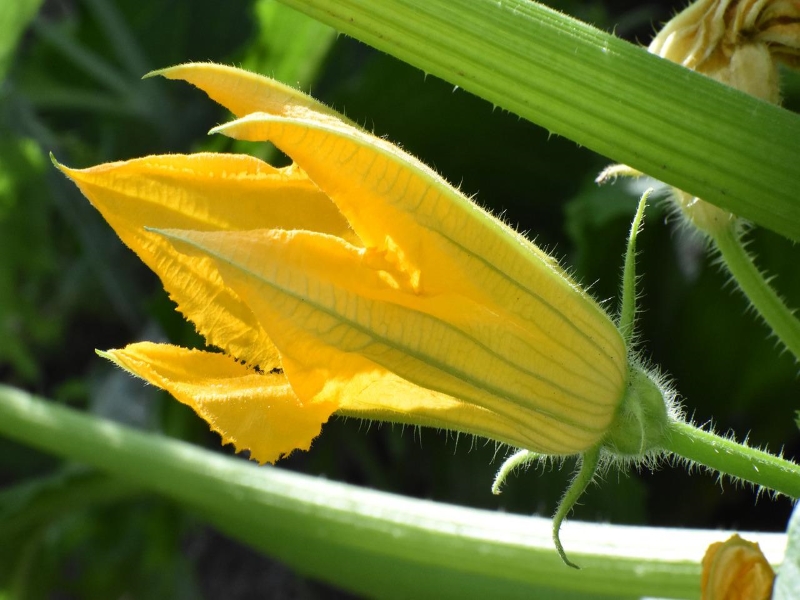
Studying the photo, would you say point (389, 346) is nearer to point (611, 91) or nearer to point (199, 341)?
point (611, 91)

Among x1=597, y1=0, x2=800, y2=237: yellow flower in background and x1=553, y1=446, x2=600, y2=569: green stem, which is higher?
x1=597, y1=0, x2=800, y2=237: yellow flower in background

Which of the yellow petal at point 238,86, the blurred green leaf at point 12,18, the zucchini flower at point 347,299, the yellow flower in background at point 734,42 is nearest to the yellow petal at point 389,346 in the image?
the zucchini flower at point 347,299

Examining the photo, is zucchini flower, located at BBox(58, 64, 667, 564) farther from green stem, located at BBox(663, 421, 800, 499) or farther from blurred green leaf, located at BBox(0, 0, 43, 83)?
blurred green leaf, located at BBox(0, 0, 43, 83)

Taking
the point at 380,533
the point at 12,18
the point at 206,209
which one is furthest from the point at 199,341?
the point at 206,209

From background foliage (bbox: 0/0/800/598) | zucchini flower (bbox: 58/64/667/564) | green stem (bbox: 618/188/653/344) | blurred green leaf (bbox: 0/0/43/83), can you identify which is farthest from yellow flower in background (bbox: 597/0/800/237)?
blurred green leaf (bbox: 0/0/43/83)

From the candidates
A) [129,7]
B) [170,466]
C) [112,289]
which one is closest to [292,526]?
[170,466]

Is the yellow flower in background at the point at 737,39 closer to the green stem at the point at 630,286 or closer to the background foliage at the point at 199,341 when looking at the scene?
the green stem at the point at 630,286
